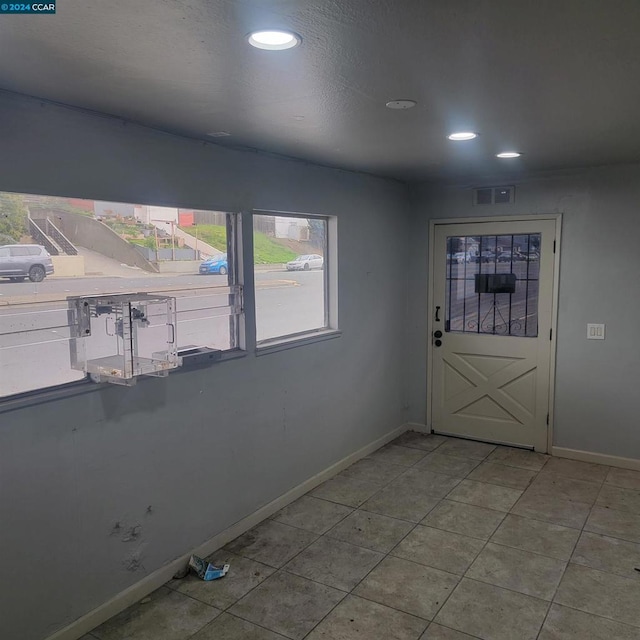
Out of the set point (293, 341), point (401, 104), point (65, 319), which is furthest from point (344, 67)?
point (293, 341)

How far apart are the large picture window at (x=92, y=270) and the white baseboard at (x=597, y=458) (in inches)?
122

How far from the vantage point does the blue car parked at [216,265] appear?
10.7 feet

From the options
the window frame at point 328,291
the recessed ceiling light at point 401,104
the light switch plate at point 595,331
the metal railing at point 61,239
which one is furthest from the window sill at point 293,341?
the light switch plate at point 595,331

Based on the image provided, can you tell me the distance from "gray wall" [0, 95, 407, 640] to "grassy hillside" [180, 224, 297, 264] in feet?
0.51

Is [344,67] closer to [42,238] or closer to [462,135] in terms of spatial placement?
[462,135]

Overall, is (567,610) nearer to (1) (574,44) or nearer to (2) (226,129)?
(1) (574,44)

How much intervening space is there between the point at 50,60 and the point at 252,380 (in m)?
2.16

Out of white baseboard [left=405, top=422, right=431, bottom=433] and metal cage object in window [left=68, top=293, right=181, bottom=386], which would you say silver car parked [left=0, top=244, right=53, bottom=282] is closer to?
metal cage object in window [left=68, top=293, right=181, bottom=386]

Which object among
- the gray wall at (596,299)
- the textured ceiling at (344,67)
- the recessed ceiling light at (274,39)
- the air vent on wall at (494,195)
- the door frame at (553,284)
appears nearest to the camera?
the textured ceiling at (344,67)

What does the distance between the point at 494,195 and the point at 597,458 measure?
234 centimetres

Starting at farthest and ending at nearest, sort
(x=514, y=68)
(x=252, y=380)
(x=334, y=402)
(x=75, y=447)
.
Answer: (x=334, y=402)
(x=252, y=380)
(x=75, y=447)
(x=514, y=68)

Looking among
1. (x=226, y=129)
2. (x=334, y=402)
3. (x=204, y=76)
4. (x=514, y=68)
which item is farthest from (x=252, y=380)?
(x=514, y=68)

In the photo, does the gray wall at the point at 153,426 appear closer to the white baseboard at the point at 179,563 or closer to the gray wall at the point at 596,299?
the white baseboard at the point at 179,563

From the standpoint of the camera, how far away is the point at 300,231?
4.05 metres
